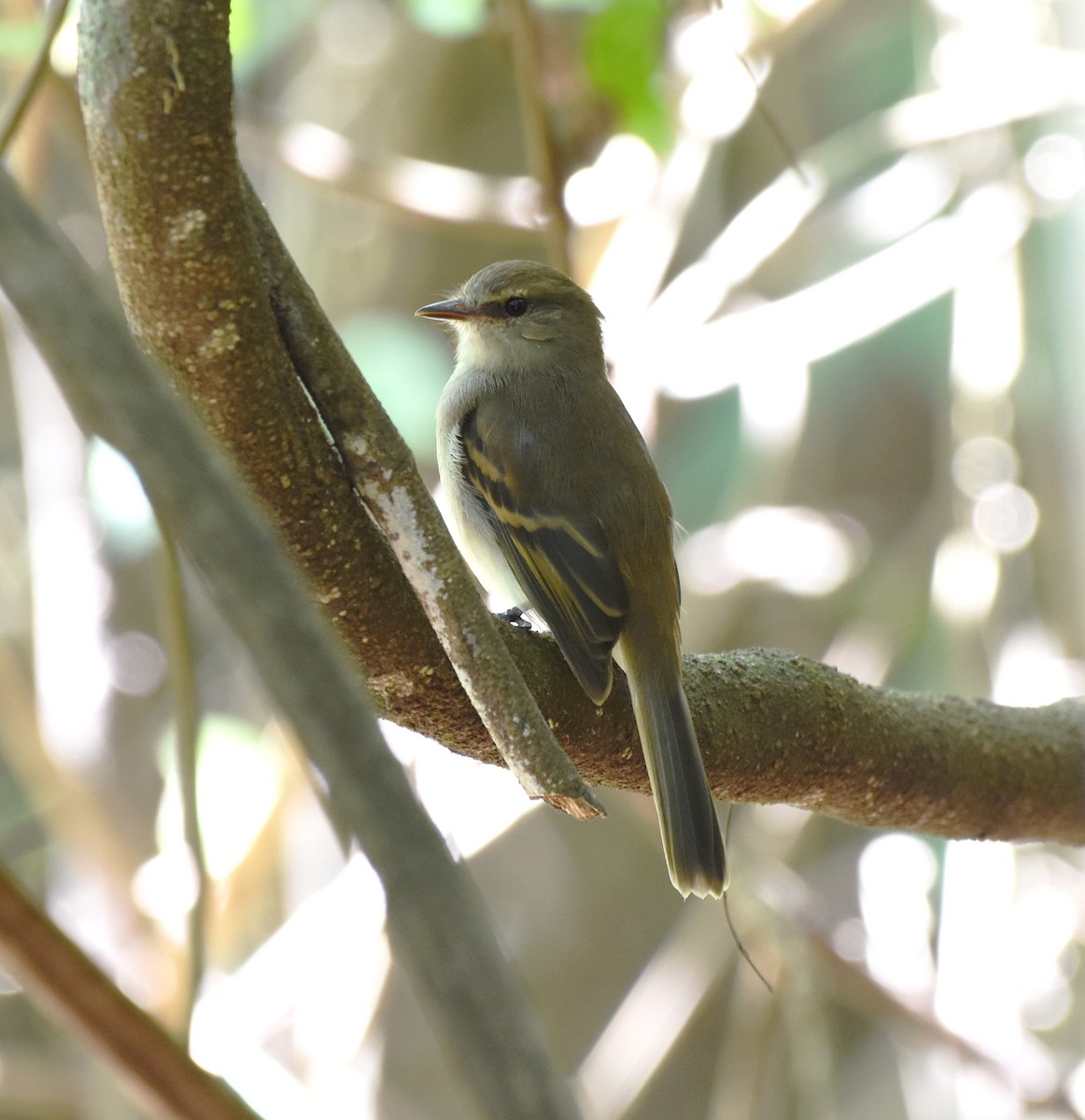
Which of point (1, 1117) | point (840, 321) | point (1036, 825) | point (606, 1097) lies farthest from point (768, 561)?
point (1, 1117)

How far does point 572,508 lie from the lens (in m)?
2.60

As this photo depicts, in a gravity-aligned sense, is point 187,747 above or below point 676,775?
above

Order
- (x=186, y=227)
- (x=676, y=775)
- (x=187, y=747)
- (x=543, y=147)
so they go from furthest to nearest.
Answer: (x=543, y=147), (x=676, y=775), (x=187, y=747), (x=186, y=227)

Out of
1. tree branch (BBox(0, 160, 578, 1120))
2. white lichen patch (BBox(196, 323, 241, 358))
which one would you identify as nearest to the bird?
white lichen patch (BBox(196, 323, 241, 358))

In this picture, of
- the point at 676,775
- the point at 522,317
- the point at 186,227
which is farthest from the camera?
the point at 522,317

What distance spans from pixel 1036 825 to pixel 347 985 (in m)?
2.68

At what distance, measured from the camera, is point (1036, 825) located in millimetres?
2266

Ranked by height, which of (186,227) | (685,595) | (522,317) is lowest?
(685,595)

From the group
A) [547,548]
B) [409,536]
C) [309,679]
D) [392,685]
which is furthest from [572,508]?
[309,679]

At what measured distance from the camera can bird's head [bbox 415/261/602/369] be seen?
125 inches

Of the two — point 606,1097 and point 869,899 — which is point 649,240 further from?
point 606,1097

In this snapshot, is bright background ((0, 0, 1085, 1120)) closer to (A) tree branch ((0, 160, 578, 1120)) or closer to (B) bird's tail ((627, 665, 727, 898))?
(B) bird's tail ((627, 665, 727, 898))

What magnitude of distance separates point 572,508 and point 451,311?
87 cm

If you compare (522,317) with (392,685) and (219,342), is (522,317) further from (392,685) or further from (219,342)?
(219,342)
